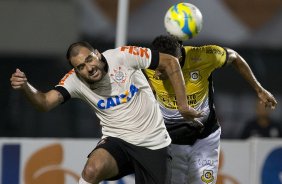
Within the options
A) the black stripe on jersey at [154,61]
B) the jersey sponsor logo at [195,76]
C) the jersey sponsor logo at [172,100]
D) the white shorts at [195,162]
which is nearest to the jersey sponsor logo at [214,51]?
the jersey sponsor logo at [195,76]

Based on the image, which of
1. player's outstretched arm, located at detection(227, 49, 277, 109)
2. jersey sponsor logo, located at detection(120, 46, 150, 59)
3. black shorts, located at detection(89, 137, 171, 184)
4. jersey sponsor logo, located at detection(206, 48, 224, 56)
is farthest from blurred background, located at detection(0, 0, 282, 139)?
jersey sponsor logo, located at detection(120, 46, 150, 59)

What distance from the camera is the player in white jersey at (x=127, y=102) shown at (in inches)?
282

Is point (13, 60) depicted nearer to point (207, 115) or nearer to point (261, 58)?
point (261, 58)

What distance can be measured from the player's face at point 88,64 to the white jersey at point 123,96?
0.52ft

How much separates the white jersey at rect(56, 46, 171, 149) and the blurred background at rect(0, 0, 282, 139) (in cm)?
590

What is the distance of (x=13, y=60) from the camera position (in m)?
13.7

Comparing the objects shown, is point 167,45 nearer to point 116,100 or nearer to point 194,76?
point 194,76

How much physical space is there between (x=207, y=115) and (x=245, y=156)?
6.32ft

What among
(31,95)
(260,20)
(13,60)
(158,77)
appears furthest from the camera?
(260,20)

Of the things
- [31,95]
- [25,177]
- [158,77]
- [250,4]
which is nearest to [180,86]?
[158,77]

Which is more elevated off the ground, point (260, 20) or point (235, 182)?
point (260, 20)

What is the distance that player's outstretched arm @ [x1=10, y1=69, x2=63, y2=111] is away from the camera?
6.79 meters

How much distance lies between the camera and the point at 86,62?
6.99 metres

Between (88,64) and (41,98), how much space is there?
0.43 metres
